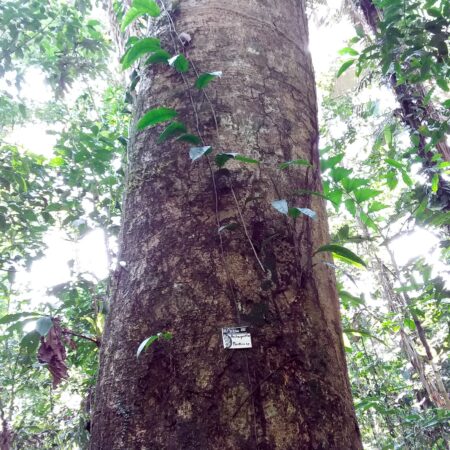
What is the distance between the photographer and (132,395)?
69cm

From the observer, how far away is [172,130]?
94 centimetres

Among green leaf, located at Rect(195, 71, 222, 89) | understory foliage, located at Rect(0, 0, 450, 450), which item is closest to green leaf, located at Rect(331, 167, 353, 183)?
understory foliage, located at Rect(0, 0, 450, 450)

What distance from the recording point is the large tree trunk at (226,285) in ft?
2.15

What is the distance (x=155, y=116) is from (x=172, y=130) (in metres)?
0.06

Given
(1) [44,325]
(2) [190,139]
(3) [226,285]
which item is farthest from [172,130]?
(1) [44,325]

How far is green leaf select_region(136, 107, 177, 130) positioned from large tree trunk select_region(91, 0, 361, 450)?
0.18ft

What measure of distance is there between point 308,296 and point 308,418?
8.7 inches

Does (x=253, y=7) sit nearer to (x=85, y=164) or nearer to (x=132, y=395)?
Answer: (x=132, y=395)

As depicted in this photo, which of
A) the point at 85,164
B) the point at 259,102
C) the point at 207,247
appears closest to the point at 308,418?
the point at 207,247

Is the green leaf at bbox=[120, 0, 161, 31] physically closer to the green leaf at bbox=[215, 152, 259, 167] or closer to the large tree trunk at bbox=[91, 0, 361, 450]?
the large tree trunk at bbox=[91, 0, 361, 450]

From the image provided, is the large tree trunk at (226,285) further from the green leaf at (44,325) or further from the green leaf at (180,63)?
the green leaf at (44,325)

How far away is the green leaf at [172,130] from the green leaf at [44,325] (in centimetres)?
48

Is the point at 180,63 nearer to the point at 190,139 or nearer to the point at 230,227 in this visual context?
the point at 190,139

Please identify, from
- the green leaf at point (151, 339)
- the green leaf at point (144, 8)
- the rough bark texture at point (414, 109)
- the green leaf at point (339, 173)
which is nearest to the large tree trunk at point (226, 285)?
the green leaf at point (151, 339)
